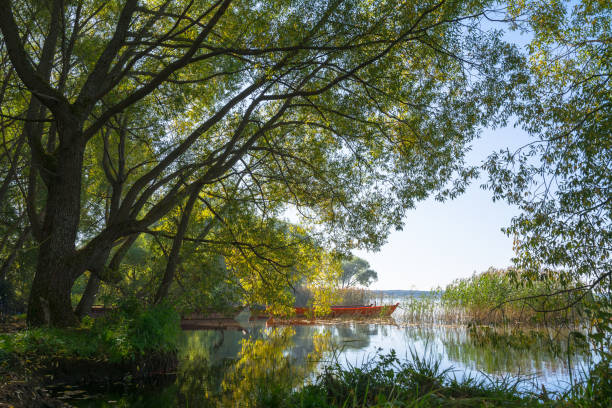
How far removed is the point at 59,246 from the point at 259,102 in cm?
454

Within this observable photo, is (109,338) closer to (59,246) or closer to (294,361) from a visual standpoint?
(59,246)

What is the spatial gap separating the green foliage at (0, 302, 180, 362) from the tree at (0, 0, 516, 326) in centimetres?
79

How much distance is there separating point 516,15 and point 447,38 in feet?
4.87

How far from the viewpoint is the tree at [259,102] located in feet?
22.4

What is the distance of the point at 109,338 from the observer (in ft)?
23.0

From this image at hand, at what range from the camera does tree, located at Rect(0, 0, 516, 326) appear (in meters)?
6.84

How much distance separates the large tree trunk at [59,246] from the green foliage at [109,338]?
59 cm

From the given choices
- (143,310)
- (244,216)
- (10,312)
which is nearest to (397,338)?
(244,216)

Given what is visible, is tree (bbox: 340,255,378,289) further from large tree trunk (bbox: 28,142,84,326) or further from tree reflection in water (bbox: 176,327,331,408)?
large tree trunk (bbox: 28,142,84,326)

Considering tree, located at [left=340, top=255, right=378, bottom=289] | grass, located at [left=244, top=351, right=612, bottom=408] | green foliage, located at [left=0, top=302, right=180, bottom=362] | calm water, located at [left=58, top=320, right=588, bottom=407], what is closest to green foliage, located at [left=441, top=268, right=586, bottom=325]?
calm water, located at [left=58, top=320, right=588, bottom=407]

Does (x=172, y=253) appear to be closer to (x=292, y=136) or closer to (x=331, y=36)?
(x=292, y=136)

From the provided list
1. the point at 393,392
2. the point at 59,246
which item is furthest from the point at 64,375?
the point at 393,392

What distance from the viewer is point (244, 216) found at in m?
9.65

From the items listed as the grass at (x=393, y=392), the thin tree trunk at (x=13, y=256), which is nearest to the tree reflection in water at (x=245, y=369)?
the grass at (x=393, y=392)
